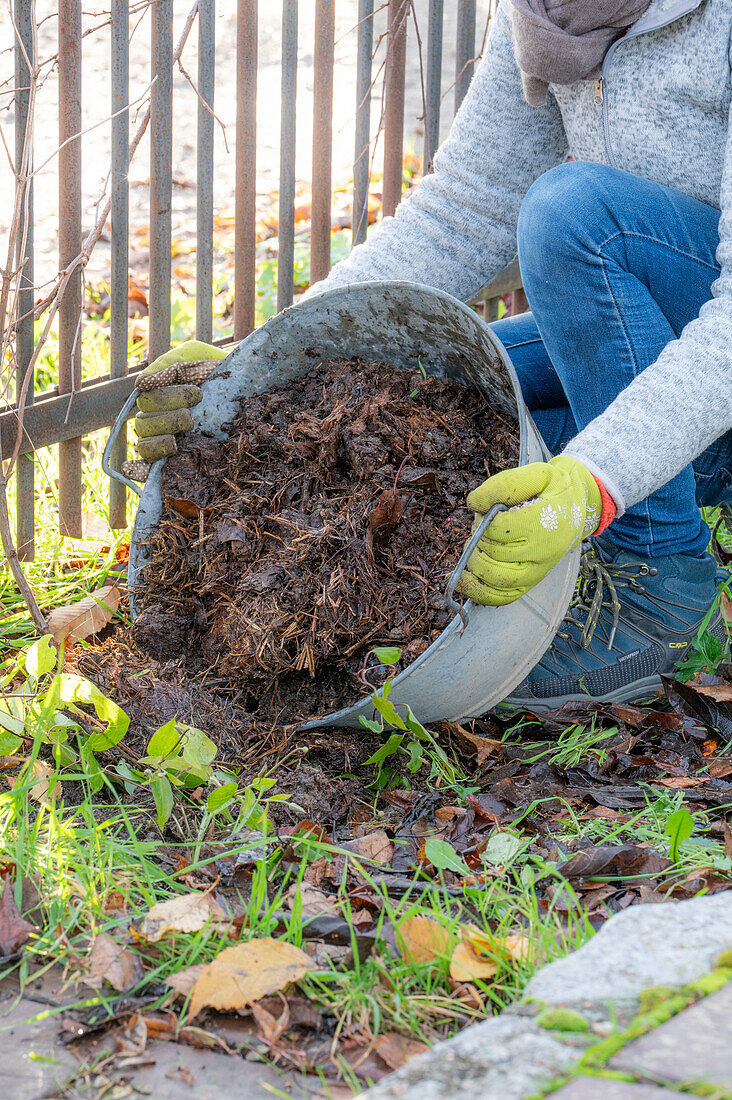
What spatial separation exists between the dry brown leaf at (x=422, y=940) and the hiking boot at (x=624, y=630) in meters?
0.81

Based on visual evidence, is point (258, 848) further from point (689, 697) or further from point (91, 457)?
point (91, 457)

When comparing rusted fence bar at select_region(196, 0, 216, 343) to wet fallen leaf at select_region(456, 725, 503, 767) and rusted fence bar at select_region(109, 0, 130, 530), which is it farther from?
wet fallen leaf at select_region(456, 725, 503, 767)

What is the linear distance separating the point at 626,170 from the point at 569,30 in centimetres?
31

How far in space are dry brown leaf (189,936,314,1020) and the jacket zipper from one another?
1.62 meters

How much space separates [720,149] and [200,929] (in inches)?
65.3

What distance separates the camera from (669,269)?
193 cm

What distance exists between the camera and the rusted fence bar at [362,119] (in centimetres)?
269

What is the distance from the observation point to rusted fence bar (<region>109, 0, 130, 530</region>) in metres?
2.17

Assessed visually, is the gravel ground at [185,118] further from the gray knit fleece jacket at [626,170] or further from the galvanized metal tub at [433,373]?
the galvanized metal tub at [433,373]

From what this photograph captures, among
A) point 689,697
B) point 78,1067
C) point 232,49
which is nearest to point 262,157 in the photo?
point 232,49

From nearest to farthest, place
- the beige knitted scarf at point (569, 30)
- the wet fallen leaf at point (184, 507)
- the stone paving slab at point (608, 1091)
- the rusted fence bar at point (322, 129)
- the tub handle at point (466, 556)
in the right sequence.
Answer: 1. the stone paving slab at point (608, 1091)
2. the tub handle at point (466, 556)
3. the beige knitted scarf at point (569, 30)
4. the wet fallen leaf at point (184, 507)
5. the rusted fence bar at point (322, 129)

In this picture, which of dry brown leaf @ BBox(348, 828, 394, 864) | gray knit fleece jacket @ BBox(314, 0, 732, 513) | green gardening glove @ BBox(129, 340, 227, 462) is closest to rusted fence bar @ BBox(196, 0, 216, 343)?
gray knit fleece jacket @ BBox(314, 0, 732, 513)

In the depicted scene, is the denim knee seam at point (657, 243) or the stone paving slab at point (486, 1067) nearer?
the stone paving slab at point (486, 1067)

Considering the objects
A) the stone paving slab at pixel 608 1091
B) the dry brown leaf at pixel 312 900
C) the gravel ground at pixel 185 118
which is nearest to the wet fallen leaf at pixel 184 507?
the dry brown leaf at pixel 312 900
